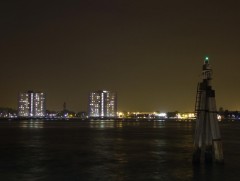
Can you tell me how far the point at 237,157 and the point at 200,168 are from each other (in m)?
9.70

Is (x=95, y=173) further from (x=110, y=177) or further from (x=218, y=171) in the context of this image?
(x=218, y=171)

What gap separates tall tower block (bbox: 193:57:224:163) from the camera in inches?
1025

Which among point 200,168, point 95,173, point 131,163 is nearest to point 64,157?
point 131,163

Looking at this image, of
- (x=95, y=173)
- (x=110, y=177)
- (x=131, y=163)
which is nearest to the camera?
(x=110, y=177)

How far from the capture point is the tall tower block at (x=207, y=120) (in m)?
26.0

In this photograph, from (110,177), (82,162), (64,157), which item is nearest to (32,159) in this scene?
(64,157)

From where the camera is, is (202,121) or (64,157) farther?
(64,157)

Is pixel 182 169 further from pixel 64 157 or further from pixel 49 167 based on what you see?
pixel 64 157

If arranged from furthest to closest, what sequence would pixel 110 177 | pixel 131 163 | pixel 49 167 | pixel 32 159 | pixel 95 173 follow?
pixel 32 159 < pixel 131 163 < pixel 49 167 < pixel 95 173 < pixel 110 177

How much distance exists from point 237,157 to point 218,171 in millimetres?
10281

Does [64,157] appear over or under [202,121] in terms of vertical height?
under

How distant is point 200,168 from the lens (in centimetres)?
2772

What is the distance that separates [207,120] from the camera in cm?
2638

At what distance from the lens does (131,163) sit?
104 feet
